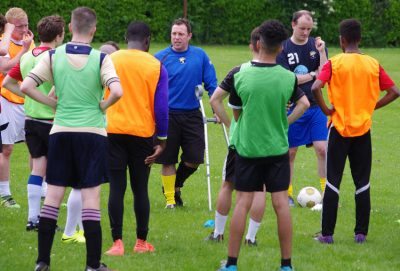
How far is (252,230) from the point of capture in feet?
27.6

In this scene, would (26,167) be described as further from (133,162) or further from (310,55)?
(133,162)

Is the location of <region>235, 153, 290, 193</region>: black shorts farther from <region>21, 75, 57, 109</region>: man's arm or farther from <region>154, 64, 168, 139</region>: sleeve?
<region>21, 75, 57, 109</region>: man's arm

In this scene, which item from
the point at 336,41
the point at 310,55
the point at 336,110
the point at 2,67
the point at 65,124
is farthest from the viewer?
the point at 336,41

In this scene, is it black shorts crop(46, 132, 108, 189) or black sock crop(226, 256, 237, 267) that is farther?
black sock crop(226, 256, 237, 267)

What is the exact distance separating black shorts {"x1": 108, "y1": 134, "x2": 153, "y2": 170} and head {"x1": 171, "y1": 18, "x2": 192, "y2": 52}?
8.86 feet

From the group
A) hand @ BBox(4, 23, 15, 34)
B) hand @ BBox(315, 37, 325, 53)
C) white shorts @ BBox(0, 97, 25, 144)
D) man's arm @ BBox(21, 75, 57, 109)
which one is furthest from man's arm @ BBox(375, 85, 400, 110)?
white shorts @ BBox(0, 97, 25, 144)

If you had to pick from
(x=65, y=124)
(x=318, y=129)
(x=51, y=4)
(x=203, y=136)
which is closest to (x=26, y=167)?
(x=203, y=136)

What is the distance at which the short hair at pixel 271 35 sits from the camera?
23.1 feet

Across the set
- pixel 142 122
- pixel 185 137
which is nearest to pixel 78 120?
pixel 142 122

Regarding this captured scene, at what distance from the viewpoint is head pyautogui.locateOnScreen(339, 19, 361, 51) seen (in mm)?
8359

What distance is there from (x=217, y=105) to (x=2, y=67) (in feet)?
8.74

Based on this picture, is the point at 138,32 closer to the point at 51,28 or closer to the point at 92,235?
the point at 51,28

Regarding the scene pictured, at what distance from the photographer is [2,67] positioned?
29.7ft

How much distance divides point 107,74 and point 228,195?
2031 millimetres
